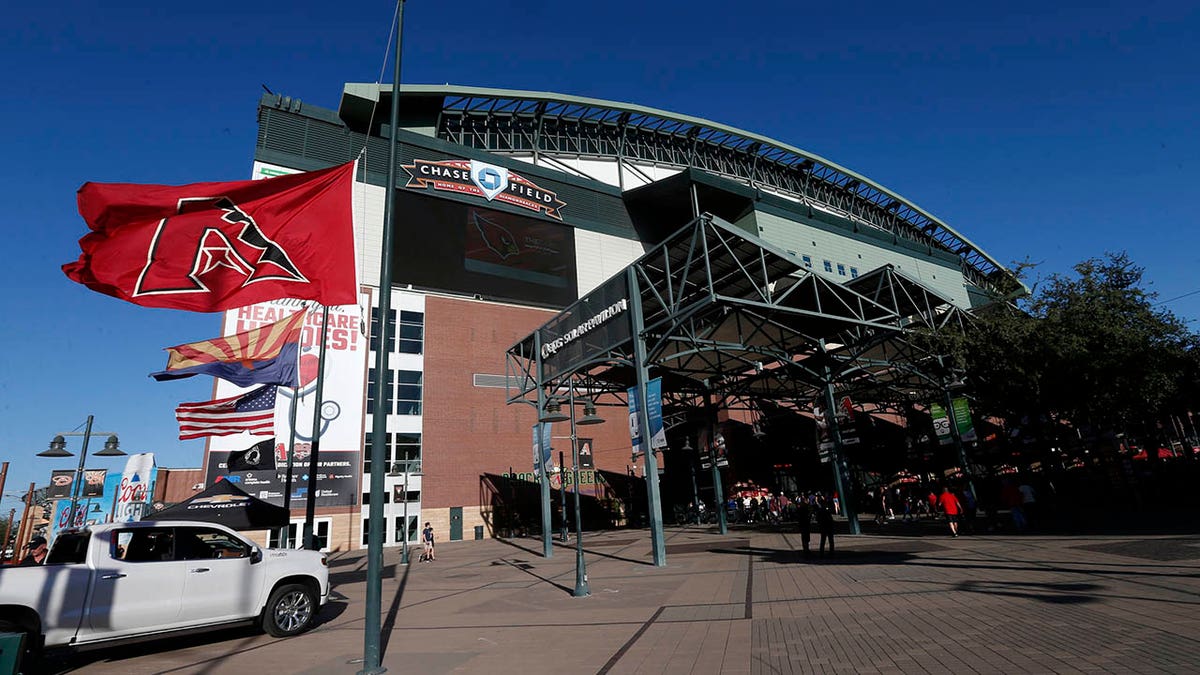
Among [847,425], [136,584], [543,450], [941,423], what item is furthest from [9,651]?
[941,423]

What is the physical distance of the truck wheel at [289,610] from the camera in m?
9.94

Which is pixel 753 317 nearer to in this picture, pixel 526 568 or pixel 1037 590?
pixel 526 568

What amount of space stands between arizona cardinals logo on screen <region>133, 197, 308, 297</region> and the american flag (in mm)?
11867

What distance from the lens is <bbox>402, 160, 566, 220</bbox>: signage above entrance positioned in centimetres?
4875

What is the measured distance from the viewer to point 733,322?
24922 mm

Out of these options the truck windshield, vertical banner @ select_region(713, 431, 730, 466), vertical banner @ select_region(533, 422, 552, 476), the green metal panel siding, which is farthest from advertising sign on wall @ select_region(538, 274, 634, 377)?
the green metal panel siding

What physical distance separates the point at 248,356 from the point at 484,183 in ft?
119

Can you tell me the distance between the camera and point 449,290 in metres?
Answer: 45.4

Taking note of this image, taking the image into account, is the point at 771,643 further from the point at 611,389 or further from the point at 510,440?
the point at 510,440

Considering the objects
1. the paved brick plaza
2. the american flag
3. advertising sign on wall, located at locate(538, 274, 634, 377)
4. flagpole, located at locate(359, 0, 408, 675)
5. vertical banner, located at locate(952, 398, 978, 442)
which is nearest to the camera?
the paved brick plaza

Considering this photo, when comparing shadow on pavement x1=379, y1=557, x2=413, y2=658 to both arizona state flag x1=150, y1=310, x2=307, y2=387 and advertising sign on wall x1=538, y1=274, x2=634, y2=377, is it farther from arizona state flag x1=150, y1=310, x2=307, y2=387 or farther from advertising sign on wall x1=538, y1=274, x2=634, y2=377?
advertising sign on wall x1=538, y1=274, x2=634, y2=377

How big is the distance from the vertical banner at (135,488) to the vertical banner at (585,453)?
25.7m

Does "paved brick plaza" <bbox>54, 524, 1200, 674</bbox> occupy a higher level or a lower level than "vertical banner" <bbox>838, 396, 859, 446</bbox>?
lower

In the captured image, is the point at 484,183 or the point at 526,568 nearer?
the point at 526,568
